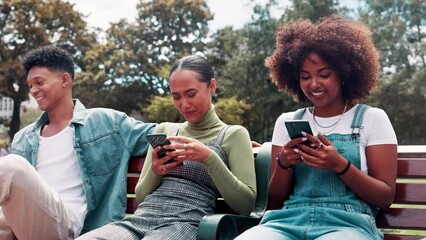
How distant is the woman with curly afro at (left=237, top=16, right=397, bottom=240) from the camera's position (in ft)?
9.15

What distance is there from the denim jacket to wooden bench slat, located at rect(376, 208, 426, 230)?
1.56 meters

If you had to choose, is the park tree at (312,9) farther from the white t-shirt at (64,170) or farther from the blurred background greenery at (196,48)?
the white t-shirt at (64,170)

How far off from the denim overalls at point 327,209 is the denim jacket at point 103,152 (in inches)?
48.0

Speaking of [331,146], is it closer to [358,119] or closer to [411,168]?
[358,119]

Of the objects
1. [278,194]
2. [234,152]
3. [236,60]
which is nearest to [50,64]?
[234,152]

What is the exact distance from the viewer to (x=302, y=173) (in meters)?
3.07

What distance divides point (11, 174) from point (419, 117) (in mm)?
27695

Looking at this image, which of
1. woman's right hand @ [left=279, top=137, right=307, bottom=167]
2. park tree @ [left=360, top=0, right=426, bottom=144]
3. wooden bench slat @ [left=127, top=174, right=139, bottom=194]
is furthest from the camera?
park tree @ [left=360, top=0, right=426, bottom=144]

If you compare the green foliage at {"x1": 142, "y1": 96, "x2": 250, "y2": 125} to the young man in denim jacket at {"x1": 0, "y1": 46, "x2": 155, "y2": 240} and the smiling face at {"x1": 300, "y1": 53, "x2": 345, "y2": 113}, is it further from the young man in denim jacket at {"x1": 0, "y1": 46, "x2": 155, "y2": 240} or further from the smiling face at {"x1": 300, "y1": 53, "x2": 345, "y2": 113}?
the smiling face at {"x1": 300, "y1": 53, "x2": 345, "y2": 113}

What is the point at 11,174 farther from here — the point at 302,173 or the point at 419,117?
the point at 419,117

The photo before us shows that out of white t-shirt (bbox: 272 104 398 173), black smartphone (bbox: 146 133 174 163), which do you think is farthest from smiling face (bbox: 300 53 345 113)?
black smartphone (bbox: 146 133 174 163)

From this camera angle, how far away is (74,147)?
3.88 metres

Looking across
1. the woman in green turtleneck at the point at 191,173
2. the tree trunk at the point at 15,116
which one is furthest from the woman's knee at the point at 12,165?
the tree trunk at the point at 15,116

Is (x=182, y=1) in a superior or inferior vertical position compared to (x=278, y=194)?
superior
